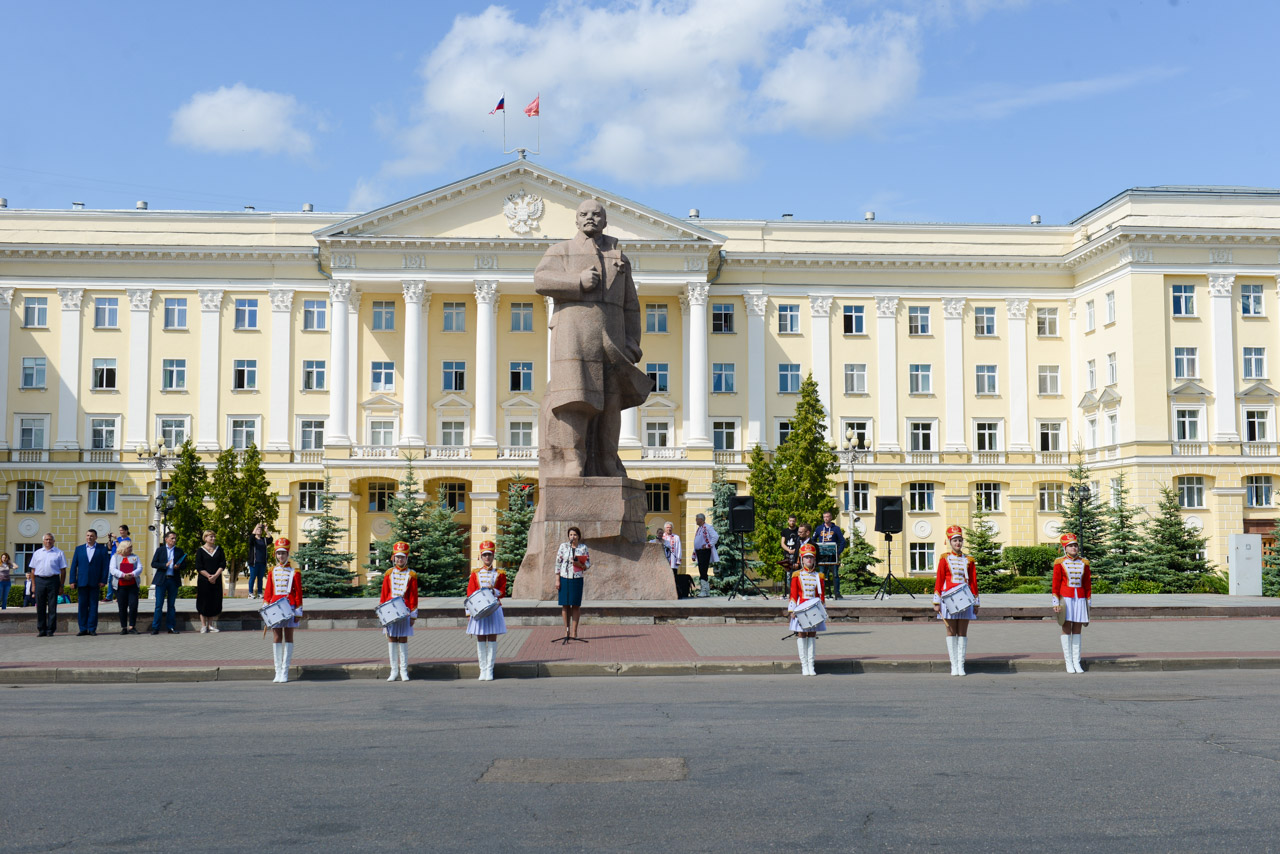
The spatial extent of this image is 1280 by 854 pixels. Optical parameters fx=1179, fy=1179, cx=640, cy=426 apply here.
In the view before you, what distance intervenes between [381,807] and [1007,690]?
8.32 metres

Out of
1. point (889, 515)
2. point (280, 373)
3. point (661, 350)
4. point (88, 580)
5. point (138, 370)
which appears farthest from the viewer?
point (661, 350)

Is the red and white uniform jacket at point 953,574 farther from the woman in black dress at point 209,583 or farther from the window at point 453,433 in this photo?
the window at point 453,433

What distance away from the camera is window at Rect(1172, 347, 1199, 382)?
56.0 metres

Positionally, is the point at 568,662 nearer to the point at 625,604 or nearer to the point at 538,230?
the point at 625,604

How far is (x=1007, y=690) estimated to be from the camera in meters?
13.3

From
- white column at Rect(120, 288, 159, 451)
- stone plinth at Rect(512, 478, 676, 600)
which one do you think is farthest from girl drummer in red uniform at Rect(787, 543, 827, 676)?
white column at Rect(120, 288, 159, 451)

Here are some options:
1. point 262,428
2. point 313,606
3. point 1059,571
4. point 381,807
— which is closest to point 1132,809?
point 381,807

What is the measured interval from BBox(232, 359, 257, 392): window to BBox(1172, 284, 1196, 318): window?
45.8 m

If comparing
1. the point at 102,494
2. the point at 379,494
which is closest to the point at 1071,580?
the point at 379,494

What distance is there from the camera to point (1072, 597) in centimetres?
1530

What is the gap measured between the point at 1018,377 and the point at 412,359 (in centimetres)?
3156

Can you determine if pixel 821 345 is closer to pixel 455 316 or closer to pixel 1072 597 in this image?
pixel 455 316

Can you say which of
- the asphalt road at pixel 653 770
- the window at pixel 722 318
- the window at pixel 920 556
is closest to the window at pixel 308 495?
the window at pixel 722 318

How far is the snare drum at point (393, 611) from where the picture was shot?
575 inches
